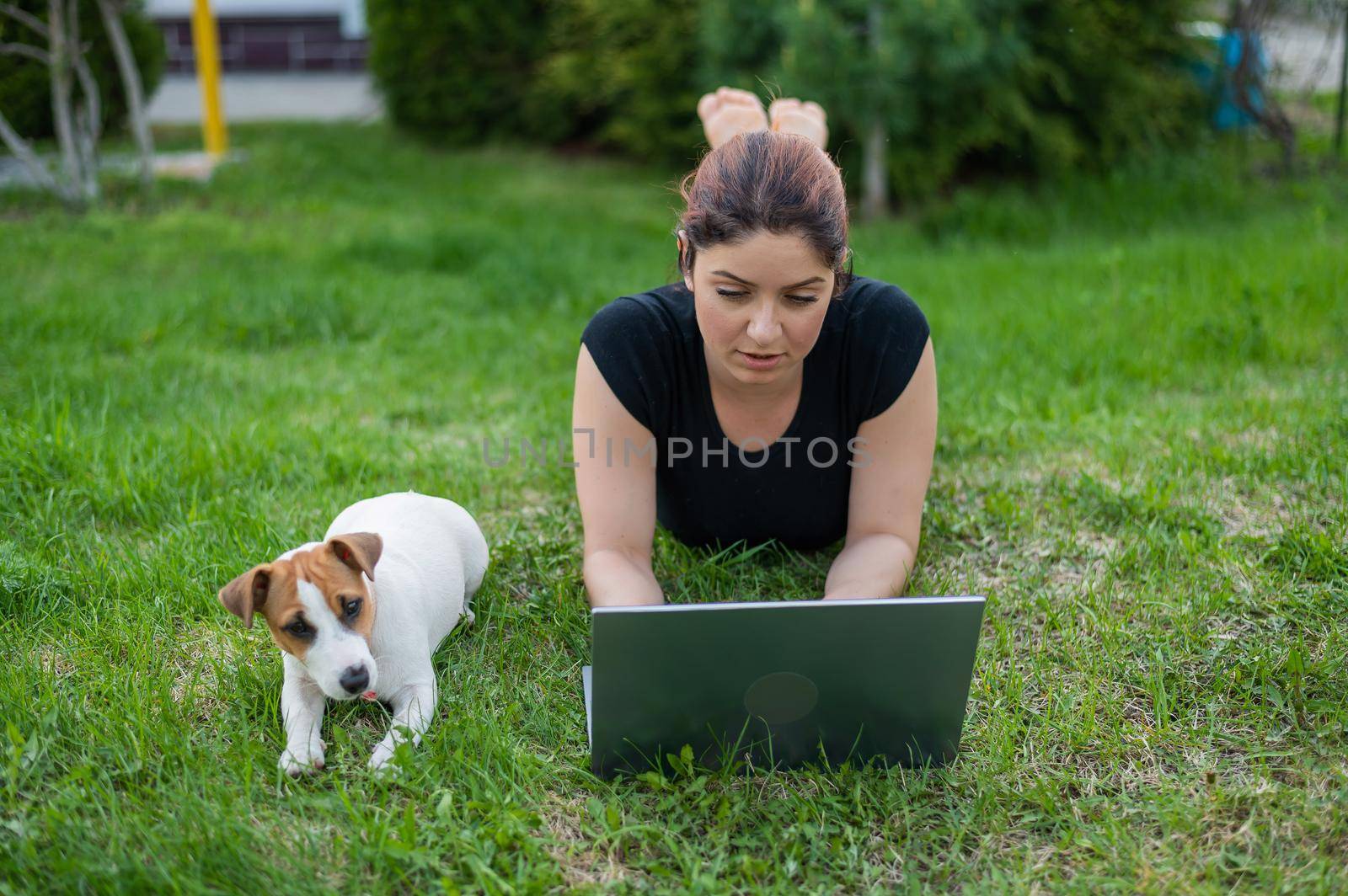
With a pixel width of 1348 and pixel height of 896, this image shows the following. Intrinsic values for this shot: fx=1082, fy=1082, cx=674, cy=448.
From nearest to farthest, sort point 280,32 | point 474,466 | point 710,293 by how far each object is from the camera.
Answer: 1. point 710,293
2. point 474,466
3. point 280,32

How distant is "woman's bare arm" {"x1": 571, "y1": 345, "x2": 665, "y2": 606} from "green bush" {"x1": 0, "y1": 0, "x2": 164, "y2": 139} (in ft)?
23.4

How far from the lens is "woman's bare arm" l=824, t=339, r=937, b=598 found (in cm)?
262

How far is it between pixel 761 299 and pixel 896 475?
26.5 inches

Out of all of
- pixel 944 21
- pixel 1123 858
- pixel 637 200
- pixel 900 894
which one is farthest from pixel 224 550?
pixel 637 200

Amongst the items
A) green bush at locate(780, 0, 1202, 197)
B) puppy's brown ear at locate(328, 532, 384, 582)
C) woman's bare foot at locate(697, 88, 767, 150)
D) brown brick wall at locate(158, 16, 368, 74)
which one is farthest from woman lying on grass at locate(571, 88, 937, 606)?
brown brick wall at locate(158, 16, 368, 74)

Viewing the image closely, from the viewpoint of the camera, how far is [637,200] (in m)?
8.31

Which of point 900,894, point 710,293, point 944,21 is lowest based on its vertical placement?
point 900,894

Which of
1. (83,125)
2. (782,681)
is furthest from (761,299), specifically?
(83,125)

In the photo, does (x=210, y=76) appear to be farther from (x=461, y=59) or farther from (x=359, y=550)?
(x=359, y=550)

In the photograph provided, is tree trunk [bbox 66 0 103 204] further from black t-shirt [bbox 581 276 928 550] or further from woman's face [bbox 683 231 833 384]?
woman's face [bbox 683 231 833 384]

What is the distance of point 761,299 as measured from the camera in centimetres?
221

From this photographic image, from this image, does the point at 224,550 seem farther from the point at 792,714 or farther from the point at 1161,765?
the point at 1161,765

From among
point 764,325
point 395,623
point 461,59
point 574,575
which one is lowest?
point 574,575

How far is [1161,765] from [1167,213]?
5.56 meters
